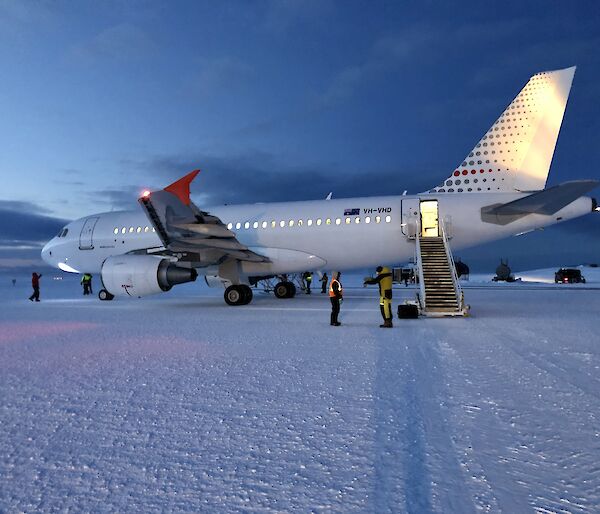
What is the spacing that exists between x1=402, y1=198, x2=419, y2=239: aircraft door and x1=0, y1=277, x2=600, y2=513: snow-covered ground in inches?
291

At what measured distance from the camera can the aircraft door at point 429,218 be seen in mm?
14633

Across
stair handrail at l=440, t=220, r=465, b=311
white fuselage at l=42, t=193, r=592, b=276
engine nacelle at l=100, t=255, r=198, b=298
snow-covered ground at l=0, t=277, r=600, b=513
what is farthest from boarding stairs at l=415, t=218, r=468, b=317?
engine nacelle at l=100, t=255, r=198, b=298

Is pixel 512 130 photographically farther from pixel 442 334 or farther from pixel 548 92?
pixel 442 334

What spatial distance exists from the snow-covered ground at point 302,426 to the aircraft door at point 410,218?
24.3 ft

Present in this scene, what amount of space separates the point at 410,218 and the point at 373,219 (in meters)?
1.24

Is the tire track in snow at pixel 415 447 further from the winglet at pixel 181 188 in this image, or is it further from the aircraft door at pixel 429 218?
the aircraft door at pixel 429 218

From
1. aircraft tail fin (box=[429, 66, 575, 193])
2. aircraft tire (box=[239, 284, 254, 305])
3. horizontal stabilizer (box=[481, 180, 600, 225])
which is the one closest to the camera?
horizontal stabilizer (box=[481, 180, 600, 225])

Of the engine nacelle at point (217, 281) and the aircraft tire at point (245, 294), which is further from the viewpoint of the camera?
the engine nacelle at point (217, 281)

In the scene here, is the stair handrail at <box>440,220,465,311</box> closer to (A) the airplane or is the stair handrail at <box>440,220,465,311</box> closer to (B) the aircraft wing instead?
(A) the airplane

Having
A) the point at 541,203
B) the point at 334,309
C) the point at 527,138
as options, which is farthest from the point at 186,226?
the point at 527,138

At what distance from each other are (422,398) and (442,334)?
433 cm

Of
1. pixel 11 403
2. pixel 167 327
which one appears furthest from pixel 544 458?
pixel 167 327

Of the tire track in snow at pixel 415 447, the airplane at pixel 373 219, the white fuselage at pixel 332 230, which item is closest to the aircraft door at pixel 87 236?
the white fuselage at pixel 332 230

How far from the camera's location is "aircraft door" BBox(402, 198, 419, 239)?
1461 centimetres
